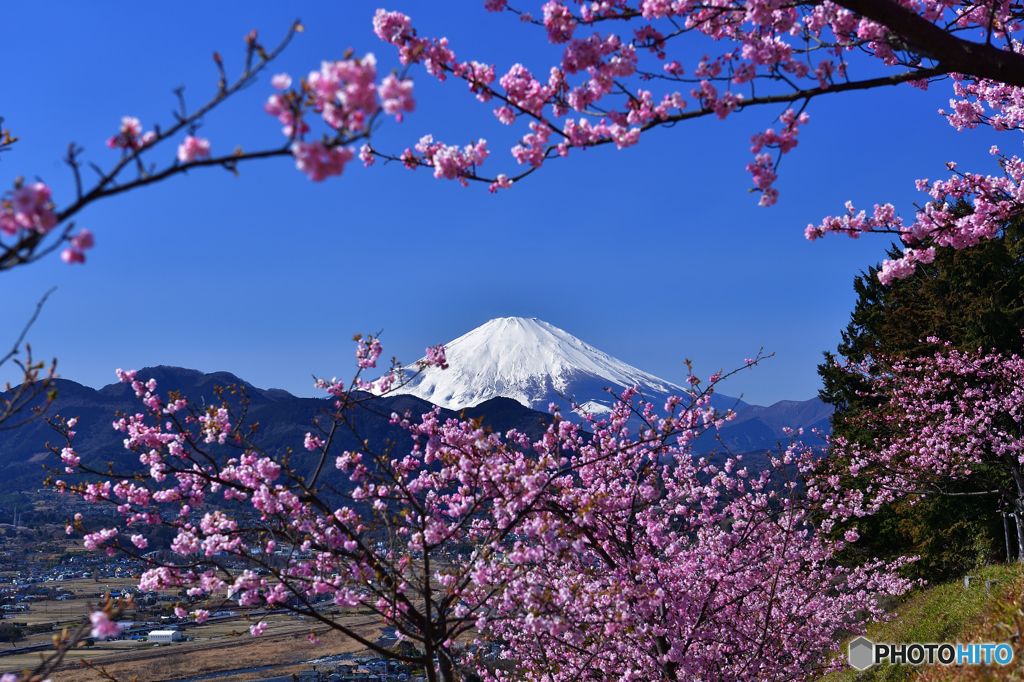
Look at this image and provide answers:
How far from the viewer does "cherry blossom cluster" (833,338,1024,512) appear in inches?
475

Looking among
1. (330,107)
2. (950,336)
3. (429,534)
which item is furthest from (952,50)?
(950,336)

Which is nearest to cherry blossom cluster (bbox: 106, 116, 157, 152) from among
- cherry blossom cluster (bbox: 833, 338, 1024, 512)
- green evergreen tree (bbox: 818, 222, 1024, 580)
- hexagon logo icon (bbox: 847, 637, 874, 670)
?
hexagon logo icon (bbox: 847, 637, 874, 670)

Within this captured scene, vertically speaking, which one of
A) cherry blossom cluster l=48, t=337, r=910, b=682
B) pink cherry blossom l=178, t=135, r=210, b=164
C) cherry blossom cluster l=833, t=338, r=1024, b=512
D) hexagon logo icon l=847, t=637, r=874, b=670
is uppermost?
cherry blossom cluster l=833, t=338, r=1024, b=512

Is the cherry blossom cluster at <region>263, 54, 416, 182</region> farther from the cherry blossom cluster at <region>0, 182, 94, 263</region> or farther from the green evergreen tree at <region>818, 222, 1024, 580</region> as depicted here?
the green evergreen tree at <region>818, 222, 1024, 580</region>

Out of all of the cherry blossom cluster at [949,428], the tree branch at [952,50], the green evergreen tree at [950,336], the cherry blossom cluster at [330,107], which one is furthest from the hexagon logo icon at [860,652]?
the cherry blossom cluster at [330,107]

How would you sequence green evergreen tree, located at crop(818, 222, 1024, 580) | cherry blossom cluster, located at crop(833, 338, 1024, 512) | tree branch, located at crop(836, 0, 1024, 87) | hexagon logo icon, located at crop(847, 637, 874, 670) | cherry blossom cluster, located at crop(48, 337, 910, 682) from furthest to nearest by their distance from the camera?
green evergreen tree, located at crop(818, 222, 1024, 580) < cherry blossom cluster, located at crop(833, 338, 1024, 512) < hexagon logo icon, located at crop(847, 637, 874, 670) < cherry blossom cluster, located at crop(48, 337, 910, 682) < tree branch, located at crop(836, 0, 1024, 87)

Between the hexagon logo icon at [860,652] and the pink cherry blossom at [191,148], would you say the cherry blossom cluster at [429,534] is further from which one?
the pink cherry blossom at [191,148]

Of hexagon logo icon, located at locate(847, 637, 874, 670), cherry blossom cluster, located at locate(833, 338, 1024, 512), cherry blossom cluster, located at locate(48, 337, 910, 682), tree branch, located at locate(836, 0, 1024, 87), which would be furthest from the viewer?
cherry blossom cluster, located at locate(833, 338, 1024, 512)

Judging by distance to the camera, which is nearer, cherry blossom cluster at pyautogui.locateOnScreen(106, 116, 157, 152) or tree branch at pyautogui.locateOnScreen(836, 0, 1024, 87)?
cherry blossom cluster at pyautogui.locateOnScreen(106, 116, 157, 152)

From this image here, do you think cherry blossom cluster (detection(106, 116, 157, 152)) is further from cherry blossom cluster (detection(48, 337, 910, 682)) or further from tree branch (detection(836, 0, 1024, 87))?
tree branch (detection(836, 0, 1024, 87))

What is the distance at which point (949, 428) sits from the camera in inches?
489

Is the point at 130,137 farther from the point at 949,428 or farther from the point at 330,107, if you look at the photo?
the point at 949,428

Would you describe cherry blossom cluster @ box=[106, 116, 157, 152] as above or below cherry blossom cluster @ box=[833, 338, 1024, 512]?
below

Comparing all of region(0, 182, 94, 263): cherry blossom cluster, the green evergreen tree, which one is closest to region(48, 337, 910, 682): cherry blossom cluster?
region(0, 182, 94, 263): cherry blossom cluster
